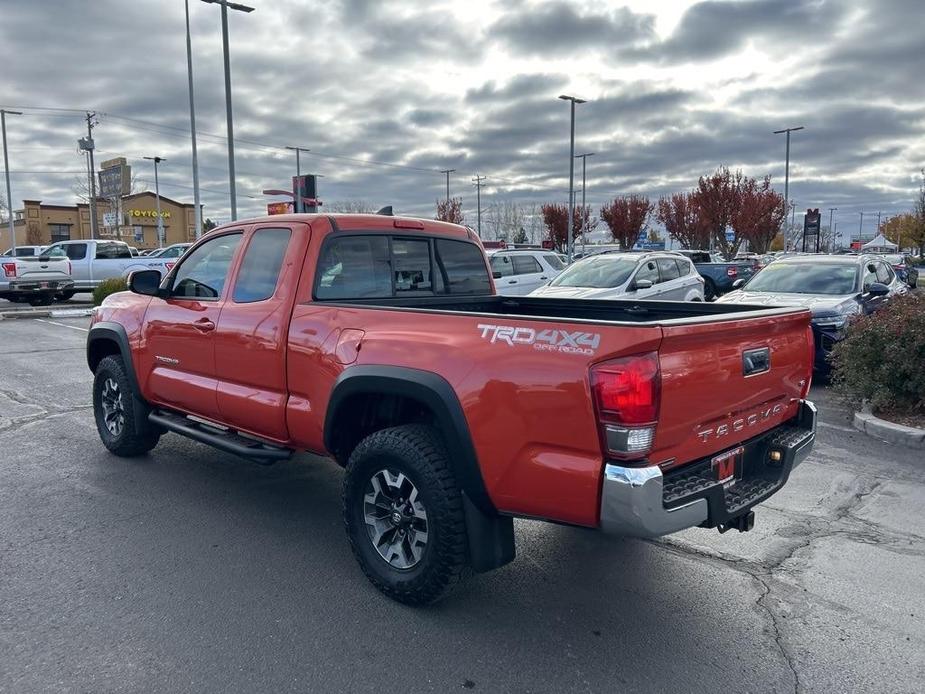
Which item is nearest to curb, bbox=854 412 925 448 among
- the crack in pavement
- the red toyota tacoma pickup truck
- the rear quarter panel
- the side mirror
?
the crack in pavement

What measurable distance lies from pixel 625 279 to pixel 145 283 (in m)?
9.44

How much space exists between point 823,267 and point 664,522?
9.45 metres

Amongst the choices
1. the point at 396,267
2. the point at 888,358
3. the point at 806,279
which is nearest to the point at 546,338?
the point at 396,267

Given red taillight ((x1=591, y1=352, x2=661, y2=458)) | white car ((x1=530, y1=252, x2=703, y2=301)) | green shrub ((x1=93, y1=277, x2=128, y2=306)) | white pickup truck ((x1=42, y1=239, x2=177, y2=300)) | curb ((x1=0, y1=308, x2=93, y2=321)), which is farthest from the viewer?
white pickup truck ((x1=42, y1=239, x2=177, y2=300))

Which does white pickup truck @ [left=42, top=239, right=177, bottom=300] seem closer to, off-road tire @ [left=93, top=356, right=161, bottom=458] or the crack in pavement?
off-road tire @ [left=93, top=356, right=161, bottom=458]

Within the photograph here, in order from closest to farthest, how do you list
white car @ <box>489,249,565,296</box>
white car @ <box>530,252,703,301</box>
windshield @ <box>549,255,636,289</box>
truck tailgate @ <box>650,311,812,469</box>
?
truck tailgate @ <box>650,311,812,469</box>, white car @ <box>530,252,703,301</box>, windshield @ <box>549,255,636,289</box>, white car @ <box>489,249,565,296</box>

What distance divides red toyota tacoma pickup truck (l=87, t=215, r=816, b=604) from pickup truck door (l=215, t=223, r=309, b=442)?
0.01 metres

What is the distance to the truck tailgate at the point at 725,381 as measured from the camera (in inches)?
118

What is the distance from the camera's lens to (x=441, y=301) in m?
5.07

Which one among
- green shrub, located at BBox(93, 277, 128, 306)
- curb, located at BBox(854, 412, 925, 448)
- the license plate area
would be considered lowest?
curb, located at BBox(854, 412, 925, 448)

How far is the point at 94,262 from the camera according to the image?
23000mm

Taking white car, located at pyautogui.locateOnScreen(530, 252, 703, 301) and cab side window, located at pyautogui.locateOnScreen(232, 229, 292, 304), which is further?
white car, located at pyautogui.locateOnScreen(530, 252, 703, 301)

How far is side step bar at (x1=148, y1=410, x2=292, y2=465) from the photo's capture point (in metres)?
4.50

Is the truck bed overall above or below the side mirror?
below
